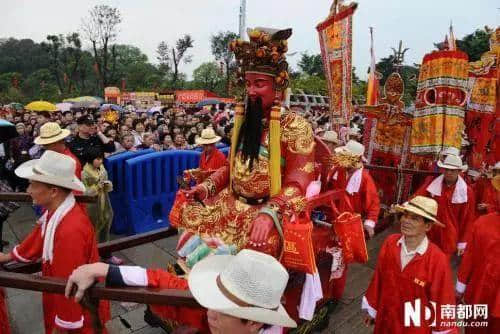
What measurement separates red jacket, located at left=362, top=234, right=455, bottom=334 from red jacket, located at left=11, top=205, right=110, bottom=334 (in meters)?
2.13

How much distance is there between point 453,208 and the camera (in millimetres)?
4328

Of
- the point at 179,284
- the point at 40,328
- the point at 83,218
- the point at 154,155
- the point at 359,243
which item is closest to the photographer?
the point at 179,284

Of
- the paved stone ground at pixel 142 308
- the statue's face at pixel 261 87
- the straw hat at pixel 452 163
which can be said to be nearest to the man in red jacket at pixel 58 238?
the paved stone ground at pixel 142 308

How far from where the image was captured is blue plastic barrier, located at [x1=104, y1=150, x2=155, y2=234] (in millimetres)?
5707

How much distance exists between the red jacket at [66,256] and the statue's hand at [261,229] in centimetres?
108

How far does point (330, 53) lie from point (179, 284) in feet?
14.6

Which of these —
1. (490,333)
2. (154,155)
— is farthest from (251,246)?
(154,155)

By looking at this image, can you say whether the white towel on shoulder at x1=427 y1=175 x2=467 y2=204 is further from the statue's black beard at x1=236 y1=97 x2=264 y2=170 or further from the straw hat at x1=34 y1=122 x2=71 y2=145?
the straw hat at x1=34 y1=122 x2=71 y2=145

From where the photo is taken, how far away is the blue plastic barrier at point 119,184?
571 centimetres

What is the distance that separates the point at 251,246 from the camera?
2.42 m

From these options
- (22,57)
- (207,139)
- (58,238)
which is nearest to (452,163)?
(207,139)

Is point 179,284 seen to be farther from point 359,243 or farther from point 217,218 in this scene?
point 359,243

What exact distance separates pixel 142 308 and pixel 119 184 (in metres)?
2.55

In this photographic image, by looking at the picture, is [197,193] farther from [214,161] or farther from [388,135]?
[388,135]
